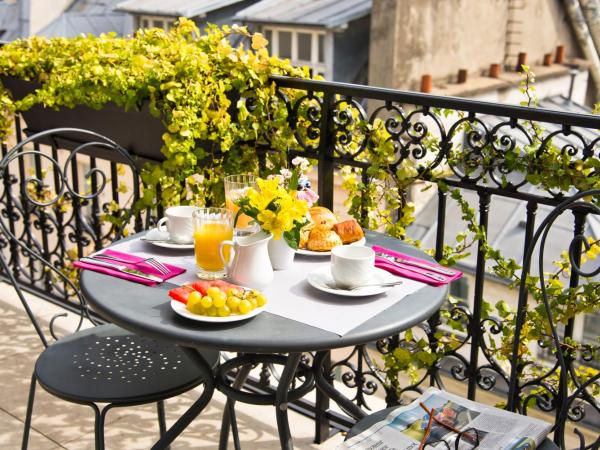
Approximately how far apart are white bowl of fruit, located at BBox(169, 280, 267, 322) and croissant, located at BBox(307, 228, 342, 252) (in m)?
0.35

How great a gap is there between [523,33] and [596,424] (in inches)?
416

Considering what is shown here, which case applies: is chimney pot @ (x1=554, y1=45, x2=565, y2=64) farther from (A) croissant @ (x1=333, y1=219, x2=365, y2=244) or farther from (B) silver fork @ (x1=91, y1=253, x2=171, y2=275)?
(B) silver fork @ (x1=91, y1=253, x2=171, y2=275)

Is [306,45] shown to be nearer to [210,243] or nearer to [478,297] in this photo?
[478,297]

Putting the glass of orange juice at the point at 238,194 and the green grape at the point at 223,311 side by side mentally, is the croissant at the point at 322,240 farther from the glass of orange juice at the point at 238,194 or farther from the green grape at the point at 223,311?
the green grape at the point at 223,311

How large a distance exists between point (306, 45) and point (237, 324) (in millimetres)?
A: 15854

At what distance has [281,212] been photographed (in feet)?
5.62

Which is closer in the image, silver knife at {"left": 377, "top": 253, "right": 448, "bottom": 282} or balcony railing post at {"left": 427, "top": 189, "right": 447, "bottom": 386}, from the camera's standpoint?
silver knife at {"left": 377, "top": 253, "right": 448, "bottom": 282}

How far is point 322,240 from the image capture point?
1.95 m

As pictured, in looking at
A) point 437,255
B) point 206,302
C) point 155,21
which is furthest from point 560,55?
point 206,302

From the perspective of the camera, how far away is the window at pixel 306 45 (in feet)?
54.9

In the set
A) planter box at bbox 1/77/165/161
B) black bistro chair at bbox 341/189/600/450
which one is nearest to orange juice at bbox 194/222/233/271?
black bistro chair at bbox 341/189/600/450

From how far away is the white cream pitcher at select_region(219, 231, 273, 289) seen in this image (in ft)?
5.64

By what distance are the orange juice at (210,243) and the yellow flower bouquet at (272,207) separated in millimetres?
87

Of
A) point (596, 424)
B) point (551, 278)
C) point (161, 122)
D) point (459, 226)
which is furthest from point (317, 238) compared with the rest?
point (459, 226)
